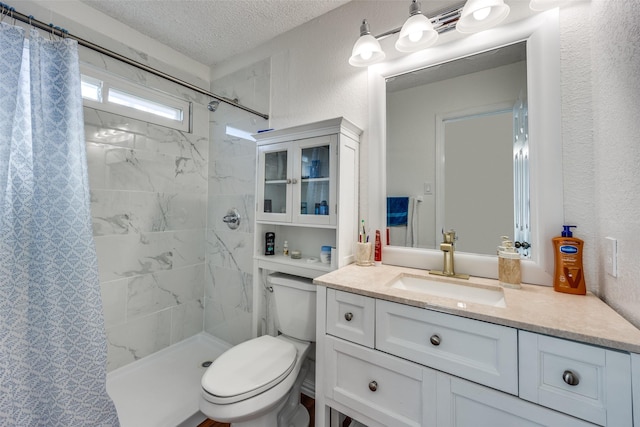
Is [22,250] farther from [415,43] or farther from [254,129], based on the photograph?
[415,43]

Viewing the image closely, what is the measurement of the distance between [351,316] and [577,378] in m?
0.65

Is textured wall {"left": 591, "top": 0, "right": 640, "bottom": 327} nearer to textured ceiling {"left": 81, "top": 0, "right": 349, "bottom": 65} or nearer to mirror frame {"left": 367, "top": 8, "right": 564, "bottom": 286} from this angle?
mirror frame {"left": 367, "top": 8, "right": 564, "bottom": 286}

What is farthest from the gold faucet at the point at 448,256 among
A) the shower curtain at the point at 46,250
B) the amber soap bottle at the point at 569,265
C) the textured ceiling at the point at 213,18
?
the shower curtain at the point at 46,250

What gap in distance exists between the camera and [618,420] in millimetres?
628

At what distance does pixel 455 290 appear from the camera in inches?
43.9

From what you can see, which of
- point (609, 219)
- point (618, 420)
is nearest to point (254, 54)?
point (609, 219)

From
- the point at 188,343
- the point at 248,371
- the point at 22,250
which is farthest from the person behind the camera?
the point at 188,343

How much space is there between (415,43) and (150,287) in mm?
2286

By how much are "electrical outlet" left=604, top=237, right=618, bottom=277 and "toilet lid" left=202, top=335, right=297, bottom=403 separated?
1274 mm

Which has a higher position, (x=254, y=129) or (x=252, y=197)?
(x=254, y=129)

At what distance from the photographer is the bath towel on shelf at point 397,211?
1.39m

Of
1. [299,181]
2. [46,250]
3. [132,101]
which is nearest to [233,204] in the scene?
[299,181]

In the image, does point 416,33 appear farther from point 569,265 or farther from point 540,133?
point 569,265

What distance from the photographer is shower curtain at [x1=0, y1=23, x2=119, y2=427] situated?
1020 millimetres
